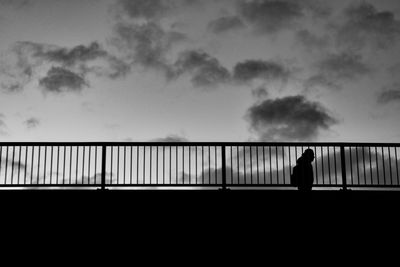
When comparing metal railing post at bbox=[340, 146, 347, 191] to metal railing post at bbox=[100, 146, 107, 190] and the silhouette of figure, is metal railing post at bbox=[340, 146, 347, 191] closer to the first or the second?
the silhouette of figure

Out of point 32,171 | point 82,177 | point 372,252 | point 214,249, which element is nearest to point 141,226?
point 214,249

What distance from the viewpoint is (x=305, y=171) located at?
45.1 feet

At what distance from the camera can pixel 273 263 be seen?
11.5 m

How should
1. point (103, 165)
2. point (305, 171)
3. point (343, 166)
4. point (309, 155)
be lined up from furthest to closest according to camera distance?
point (343, 166), point (103, 165), point (309, 155), point (305, 171)

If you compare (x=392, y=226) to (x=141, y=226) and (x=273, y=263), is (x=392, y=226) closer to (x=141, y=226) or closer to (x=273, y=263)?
(x=273, y=263)

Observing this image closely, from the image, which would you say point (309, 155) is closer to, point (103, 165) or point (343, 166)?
point (343, 166)

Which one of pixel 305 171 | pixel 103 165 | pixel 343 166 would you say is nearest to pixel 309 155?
pixel 305 171

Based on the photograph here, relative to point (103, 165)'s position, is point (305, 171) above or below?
below

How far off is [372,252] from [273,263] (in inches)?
87.3

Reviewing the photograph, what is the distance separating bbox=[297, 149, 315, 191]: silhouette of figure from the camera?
1369 centimetres

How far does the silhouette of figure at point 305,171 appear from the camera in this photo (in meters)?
13.7

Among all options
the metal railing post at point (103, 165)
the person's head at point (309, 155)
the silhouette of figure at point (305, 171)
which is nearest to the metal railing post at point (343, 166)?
the silhouette of figure at point (305, 171)

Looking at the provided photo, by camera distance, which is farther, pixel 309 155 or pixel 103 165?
pixel 103 165

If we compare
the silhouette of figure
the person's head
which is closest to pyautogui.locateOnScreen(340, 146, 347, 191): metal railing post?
the silhouette of figure
